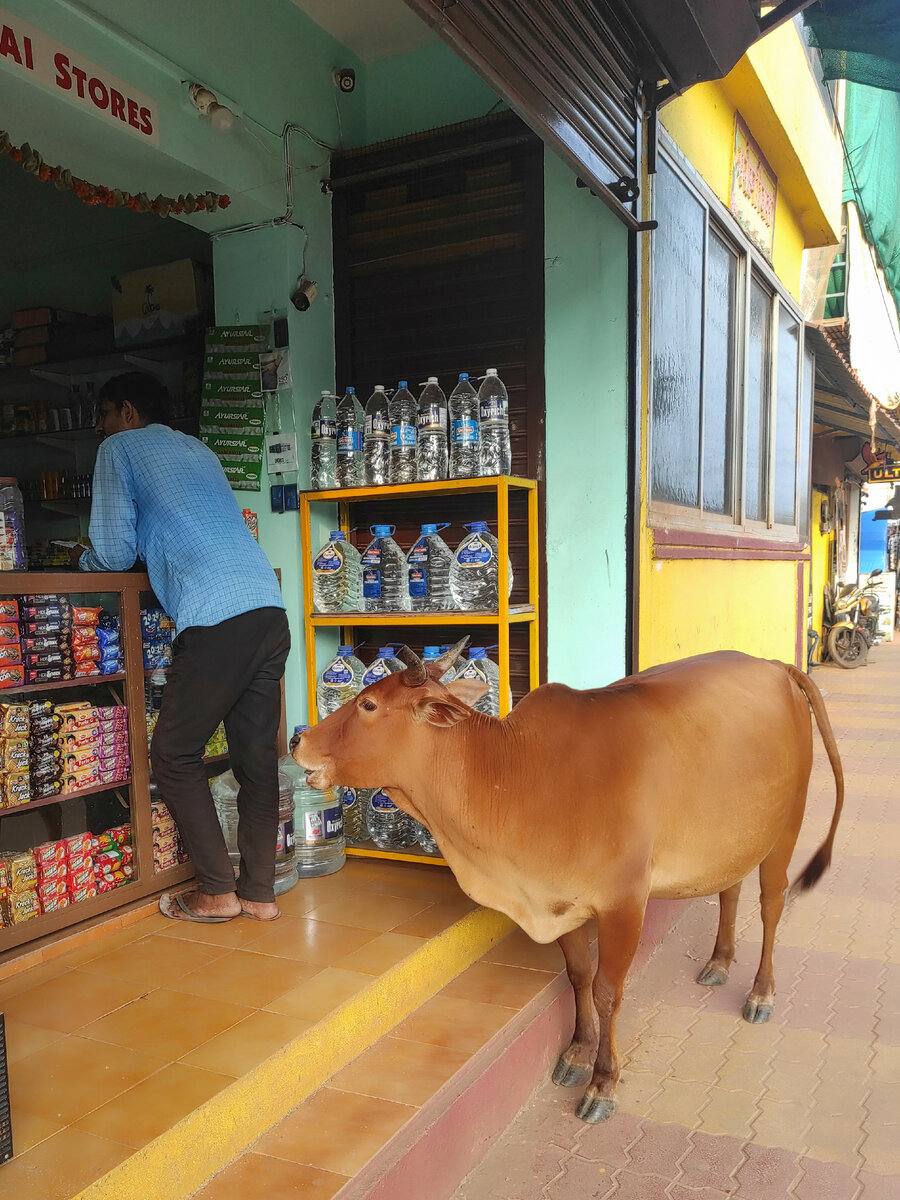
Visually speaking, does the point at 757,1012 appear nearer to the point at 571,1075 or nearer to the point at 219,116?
the point at 571,1075

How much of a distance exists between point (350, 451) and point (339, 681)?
997mm

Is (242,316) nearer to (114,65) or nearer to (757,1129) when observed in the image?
(114,65)

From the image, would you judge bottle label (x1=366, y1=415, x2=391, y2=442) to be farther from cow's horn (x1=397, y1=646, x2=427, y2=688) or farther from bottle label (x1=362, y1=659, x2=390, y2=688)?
cow's horn (x1=397, y1=646, x2=427, y2=688)

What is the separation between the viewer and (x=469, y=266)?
4.13 metres

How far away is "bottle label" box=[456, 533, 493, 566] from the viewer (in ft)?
12.1

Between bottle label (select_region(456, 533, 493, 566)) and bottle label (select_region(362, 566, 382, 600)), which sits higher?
bottle label (select_region(456, 533, 493, 566))

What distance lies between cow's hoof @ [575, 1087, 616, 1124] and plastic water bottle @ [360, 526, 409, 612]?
1947 mm

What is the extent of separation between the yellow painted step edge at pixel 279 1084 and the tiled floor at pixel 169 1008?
3cm

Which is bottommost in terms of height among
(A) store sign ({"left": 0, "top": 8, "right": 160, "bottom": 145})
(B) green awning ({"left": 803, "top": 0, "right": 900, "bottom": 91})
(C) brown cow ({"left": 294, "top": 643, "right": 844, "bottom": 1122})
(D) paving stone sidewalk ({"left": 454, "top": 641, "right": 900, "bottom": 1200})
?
(D) paving stone sidewalk ({"left": 454, "top": 641, "right": 900, "bottom": 1200})

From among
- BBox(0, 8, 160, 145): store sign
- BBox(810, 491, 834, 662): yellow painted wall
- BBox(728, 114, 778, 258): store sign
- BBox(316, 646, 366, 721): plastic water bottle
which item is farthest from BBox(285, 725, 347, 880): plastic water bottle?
BBox(810, 491, 834, 662): yellow painted wall

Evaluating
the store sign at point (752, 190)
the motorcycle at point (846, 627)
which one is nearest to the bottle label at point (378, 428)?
the store sign at point (752, 190)

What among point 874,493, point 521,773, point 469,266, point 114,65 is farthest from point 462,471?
point 874,493

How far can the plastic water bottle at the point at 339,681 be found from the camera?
394 cm

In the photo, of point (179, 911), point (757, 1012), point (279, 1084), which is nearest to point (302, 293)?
point (179, 911)
